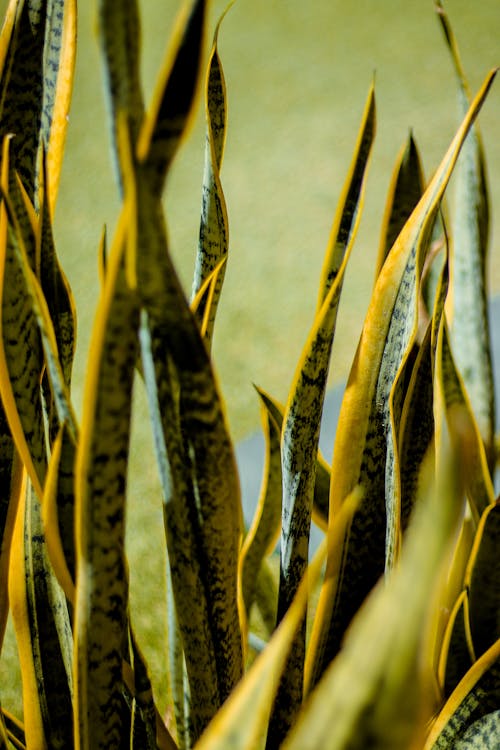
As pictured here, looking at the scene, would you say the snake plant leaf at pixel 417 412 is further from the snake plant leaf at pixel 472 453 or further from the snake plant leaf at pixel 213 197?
the snake plant leaf at pixel 213 197

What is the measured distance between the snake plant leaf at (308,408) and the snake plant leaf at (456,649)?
3.2 inches

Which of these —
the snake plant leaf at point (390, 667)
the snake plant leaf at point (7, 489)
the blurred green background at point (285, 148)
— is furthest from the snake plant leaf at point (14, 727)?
the blurred green background at point (285, 148)

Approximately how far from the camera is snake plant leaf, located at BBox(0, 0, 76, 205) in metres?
0.37

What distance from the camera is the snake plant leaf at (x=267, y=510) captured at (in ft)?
1.55

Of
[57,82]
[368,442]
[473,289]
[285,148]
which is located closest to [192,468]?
[368,442]

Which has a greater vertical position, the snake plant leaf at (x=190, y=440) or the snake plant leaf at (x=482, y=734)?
the snake plant leaf at (x=190, y=440)

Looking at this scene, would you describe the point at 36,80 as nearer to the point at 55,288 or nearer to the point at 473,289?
the point at 55,288

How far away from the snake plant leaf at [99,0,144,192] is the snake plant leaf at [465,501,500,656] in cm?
27

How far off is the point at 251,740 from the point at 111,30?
0.17 metres

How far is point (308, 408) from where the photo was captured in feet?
1.17

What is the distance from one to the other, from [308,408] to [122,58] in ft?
0.68

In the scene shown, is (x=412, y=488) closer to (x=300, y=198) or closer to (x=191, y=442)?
(x=191, y=442)

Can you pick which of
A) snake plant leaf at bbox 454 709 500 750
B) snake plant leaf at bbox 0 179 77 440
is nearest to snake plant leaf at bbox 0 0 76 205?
snake plant leaf at bbox 0 179 77 440

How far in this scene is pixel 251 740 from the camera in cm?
16
